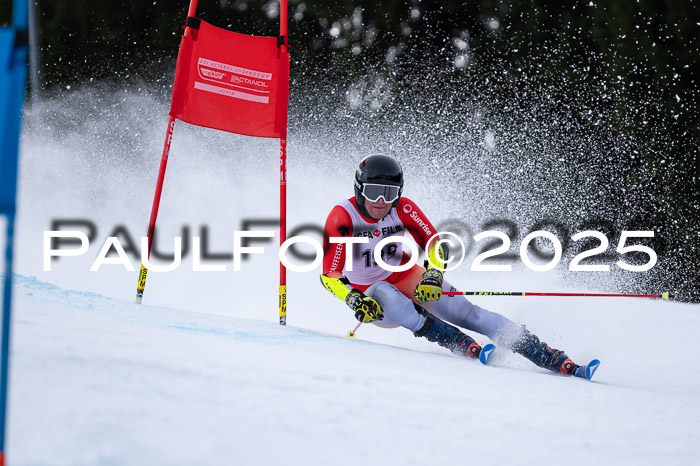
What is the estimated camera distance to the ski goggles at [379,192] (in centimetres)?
380

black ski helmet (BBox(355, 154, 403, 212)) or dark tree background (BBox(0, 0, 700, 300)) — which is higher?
dark tree background (BBox(0, 0, 700, 300))

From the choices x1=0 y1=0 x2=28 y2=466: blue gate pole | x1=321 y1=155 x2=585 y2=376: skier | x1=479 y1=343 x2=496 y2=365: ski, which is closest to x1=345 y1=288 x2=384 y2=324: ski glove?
x1=321 y1=155 x2=585 y2=376: skier

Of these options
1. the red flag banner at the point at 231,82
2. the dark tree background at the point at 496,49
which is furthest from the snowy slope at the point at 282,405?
the dark tree background at the point at 496,49

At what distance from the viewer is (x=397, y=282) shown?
13.6 feet

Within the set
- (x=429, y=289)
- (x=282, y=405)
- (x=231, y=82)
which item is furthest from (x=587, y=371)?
(x=231, y=82)

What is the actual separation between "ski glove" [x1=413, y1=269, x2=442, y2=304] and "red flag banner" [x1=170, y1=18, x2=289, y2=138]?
1.64m

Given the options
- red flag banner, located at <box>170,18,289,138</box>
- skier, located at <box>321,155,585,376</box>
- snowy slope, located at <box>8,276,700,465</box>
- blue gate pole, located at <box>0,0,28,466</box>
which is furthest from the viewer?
red flag banner, located at <box>170,18,289,138</box>

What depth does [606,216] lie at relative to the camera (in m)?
7.76

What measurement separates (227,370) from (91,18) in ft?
34.3

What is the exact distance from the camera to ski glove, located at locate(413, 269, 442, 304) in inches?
144

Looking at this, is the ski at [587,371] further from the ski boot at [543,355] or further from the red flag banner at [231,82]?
the red flag banner at [231,82]

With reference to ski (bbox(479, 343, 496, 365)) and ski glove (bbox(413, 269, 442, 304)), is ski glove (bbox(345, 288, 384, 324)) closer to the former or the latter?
ski glove (bbox(413, 269, 442, 304))

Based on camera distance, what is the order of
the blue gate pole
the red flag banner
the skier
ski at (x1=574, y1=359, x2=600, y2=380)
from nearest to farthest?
1. the blue gate pole
2. ski at (x1=574, y1=359, x2=600, y2=380)
3. the skier
4. the red flag banner

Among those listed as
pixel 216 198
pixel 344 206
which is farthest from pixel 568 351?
pixel 216 198
